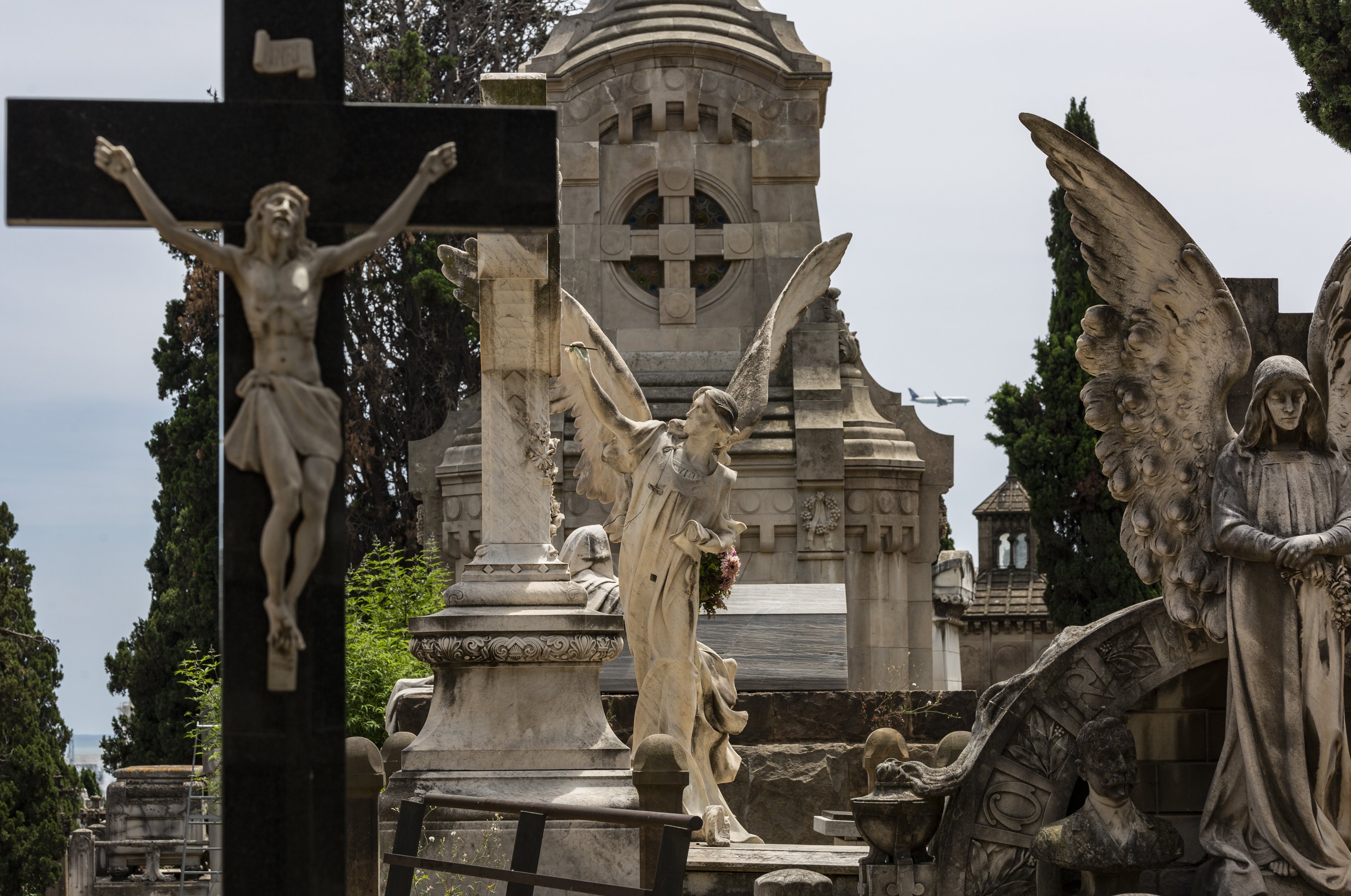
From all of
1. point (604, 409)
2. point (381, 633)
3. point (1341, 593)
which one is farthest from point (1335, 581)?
point (381, 633)

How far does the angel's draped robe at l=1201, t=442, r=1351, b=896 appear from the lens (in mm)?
7727

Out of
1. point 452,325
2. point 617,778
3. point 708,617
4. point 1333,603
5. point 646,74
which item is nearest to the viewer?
point 1333,603

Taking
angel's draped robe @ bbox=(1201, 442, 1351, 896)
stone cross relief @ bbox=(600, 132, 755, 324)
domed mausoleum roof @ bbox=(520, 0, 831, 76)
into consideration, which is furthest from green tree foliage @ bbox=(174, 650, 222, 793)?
domed mausoleum roof @ bbox=(520, 0, 831, 76)

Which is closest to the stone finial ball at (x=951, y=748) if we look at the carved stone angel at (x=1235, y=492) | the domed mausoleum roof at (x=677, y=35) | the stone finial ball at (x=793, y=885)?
the carved stone angel at (x=1235, y=492)

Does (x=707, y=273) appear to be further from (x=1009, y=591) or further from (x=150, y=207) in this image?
(x=1009, y=591)

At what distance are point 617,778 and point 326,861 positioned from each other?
452 centimetres

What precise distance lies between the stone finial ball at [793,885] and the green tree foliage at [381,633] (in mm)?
4932

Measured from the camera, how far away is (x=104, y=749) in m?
25.5

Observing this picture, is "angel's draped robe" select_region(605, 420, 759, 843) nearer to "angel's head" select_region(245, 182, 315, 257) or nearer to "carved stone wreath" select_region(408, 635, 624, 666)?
"carved stone wreath" select_region(408, 635, 624, 666)

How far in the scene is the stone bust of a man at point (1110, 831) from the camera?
775 centimetres

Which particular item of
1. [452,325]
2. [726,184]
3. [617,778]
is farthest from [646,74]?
[617,778]

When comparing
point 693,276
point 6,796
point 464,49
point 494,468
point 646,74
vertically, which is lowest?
point 6,796

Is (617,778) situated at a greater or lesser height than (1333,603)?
lesser

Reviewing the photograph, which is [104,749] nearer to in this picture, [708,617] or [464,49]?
[464,49]
